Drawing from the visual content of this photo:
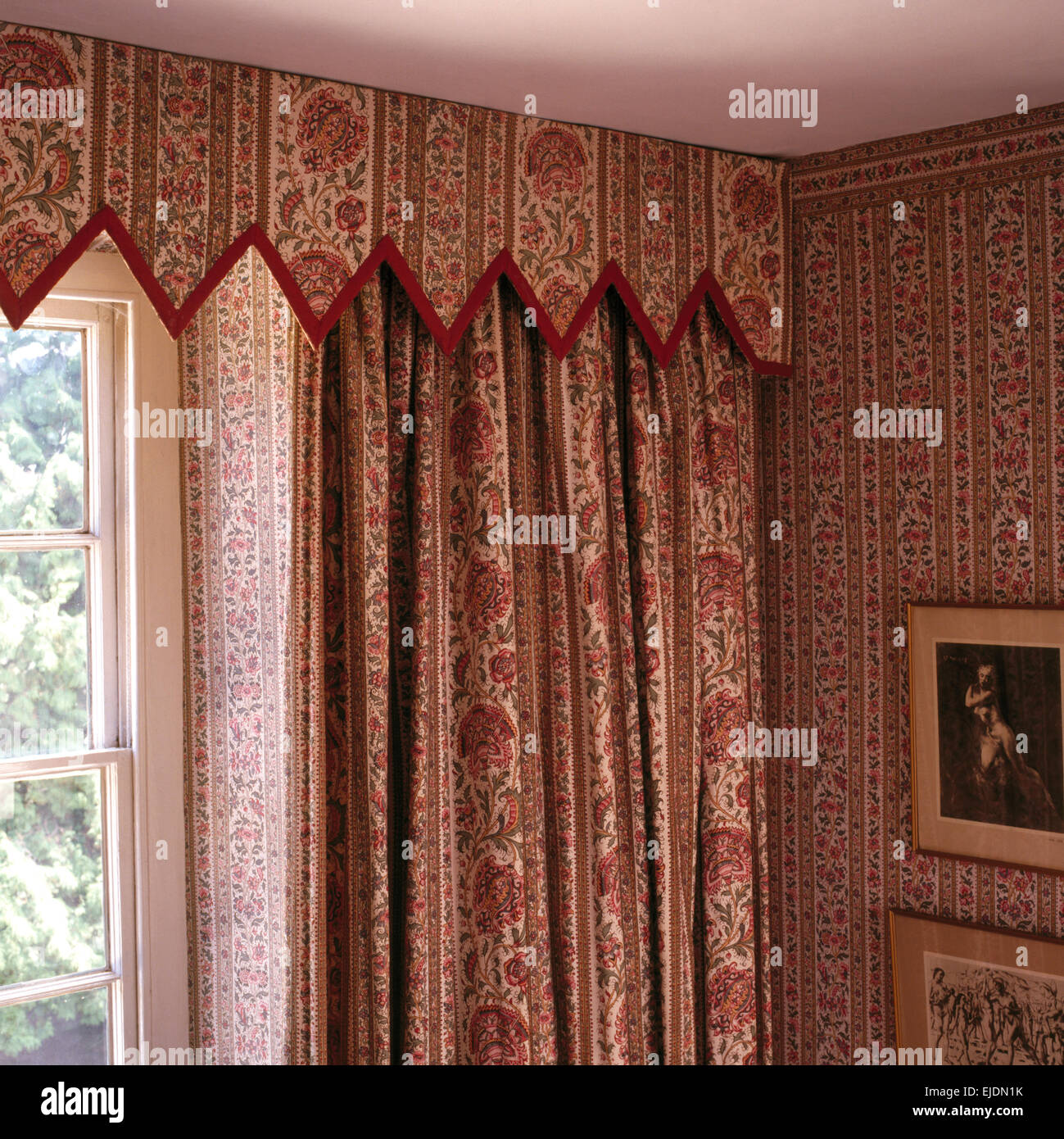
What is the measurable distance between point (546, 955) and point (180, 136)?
1.70 m

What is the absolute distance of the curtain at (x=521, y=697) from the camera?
2.23 m

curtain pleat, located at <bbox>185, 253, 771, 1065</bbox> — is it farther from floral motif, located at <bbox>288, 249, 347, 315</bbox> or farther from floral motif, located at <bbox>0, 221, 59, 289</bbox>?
floral motif, located at <bbox>0, 221, 59, 289</bbox>

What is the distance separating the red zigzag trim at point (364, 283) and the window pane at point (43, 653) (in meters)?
0.58

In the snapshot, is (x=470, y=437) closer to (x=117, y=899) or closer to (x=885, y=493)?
(x=885, y=493)

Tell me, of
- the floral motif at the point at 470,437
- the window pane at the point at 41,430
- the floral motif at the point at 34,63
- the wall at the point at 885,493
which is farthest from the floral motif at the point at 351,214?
the wall at the point at 885,493

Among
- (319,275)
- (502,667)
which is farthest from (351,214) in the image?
(502,667)

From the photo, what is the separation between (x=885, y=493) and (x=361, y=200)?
1.31m

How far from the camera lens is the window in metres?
2.29

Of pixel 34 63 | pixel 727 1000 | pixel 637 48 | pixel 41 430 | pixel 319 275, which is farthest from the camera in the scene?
pixel 727 1000

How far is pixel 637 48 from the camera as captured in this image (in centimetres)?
207

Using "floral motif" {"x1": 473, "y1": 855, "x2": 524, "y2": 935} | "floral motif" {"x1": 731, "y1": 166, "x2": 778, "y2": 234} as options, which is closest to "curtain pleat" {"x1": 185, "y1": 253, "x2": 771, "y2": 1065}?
"floral motif" {"x1": 473, "y1": 855, "x2": 524, "y2": 935}

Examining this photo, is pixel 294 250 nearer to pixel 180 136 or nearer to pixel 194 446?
pixel 180 136

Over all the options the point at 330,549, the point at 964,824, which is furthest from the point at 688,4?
the point at 964,824

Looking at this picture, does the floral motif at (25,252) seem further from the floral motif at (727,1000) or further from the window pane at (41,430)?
the floral motif at (727,1000)
